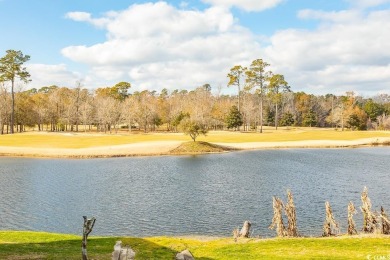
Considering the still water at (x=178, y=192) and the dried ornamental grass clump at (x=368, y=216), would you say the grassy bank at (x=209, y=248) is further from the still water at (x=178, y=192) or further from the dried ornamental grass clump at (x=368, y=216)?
the still water at (x=178, y=192)

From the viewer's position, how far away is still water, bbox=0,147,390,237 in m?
34.2

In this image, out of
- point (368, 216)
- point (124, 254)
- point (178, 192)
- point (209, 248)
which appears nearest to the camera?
point (124, 254)

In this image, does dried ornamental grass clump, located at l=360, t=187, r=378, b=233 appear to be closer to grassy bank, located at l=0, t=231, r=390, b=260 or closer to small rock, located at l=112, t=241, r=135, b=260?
grassy bank, located at l=0, t=231, r=390, b=260

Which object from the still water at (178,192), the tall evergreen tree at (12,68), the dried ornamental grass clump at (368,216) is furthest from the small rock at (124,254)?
the tall evergreen tree at (12,68)

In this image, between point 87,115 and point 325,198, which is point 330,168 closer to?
point 325,198

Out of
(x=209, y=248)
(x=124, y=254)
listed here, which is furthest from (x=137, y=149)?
(x=124, y=254)

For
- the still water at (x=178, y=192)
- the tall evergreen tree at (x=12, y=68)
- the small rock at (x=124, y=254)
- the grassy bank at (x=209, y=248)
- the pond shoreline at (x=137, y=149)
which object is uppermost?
the tall evergreen tree at (x=12, y=68)

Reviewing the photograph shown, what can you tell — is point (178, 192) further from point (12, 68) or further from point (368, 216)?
point (12, 68)

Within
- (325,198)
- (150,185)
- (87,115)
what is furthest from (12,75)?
(325,198)

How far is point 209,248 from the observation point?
75.9 ft

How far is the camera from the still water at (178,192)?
34188 millimetres

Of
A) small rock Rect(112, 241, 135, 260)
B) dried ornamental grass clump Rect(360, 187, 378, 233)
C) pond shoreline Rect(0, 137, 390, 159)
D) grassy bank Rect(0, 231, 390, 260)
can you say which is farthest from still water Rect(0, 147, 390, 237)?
small rock Rect(112, 241, 135, 260)

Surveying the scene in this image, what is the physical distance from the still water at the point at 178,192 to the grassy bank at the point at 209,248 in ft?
23.0

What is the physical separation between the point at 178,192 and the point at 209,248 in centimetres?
2456
